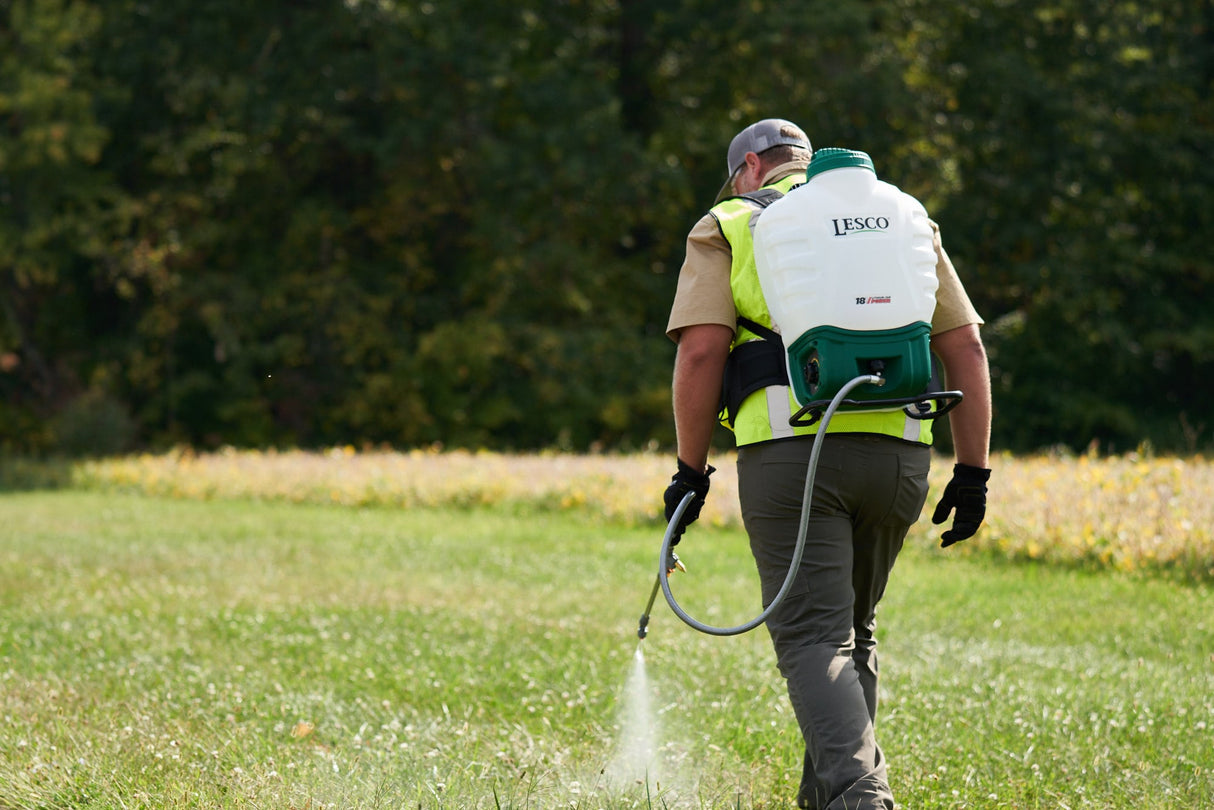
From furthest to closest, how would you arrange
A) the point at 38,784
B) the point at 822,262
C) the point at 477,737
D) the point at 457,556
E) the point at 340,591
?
the point at 457,556
the point at 340,591
the point at 477,737
the point at 38,784
the point at 822,262

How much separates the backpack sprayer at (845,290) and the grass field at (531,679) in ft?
4.28

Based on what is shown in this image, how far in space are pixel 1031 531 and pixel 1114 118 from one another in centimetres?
1565

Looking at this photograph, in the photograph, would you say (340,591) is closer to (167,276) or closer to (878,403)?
(878,403)

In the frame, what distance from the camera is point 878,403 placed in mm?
3127

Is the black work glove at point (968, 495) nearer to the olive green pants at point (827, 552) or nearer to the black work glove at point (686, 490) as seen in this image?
the olive green pants at point (827, 552)

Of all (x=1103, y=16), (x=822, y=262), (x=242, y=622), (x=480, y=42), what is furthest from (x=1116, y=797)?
(x=1103, y=16)

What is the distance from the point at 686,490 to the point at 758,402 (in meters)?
0.35

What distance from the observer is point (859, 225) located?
3.09 metres

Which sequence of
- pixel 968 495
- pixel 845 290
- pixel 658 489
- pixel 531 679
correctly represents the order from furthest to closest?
pixel 658 489
pixel 531 679
pixel 968 495
pixel 845 290

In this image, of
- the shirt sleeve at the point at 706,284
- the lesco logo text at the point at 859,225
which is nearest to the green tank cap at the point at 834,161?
the lesco logo text at the point at 859,225

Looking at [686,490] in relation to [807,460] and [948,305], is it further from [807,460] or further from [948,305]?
[948,305]

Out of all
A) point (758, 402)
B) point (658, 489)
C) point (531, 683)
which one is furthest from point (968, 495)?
point (658, 489)

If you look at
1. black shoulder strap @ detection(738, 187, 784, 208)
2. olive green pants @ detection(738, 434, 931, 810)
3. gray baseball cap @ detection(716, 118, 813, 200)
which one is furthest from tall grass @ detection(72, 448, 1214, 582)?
black shoulder strap @ detection(738, 187, 784, 208)

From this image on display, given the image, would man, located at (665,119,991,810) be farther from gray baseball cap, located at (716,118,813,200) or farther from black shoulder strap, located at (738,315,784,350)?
Answer: gray baseball cap, located at (716,118,813,200)
